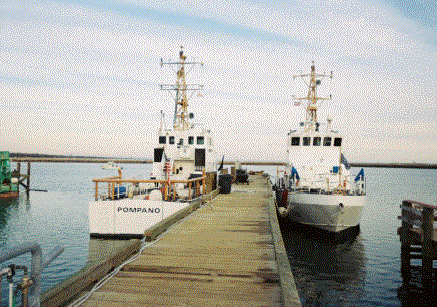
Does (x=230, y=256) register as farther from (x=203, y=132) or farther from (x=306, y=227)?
(x=203, y=132)

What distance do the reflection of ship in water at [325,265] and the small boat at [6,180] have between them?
29.3 m

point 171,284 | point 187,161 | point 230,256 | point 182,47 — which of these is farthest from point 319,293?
point 182,47

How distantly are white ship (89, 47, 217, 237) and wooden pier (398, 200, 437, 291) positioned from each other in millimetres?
8632

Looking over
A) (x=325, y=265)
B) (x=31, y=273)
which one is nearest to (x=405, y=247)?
(x=325, y=265)

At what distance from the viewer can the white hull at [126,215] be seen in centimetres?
1393

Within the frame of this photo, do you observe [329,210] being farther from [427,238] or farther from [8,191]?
[8,191]

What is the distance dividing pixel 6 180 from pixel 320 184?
106ft

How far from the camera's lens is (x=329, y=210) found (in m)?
16.3

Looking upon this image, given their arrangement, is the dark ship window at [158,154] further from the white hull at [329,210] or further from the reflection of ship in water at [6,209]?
the reflection of ship in water at [6,209]

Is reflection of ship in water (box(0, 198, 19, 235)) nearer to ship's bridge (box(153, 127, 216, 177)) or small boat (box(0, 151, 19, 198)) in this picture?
small boat (box(0, 151, 19, 198))

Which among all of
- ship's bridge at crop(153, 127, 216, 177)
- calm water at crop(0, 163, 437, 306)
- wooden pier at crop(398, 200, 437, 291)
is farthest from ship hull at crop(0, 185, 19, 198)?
wooden pier at crop(398, 200, 437, 291)

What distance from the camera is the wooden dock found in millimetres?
→ 5008

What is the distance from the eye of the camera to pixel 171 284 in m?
5.62

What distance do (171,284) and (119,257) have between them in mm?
1390
